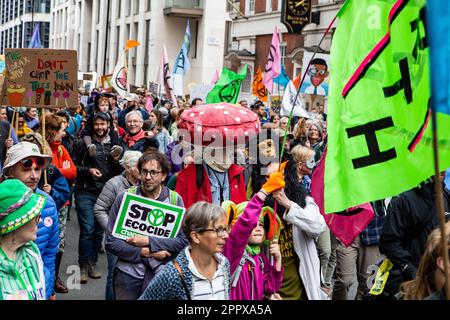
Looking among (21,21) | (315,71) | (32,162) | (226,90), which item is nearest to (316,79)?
(315,71)

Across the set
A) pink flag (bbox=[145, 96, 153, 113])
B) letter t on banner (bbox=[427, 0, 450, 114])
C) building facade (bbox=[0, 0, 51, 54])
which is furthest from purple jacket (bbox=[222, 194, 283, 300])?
building facade (bbox=[0, 0, 51, 54])

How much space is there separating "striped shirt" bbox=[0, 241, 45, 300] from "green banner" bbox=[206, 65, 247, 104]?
340 inches

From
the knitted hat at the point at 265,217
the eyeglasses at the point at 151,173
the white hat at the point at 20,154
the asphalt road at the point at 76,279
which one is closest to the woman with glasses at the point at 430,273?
the knitted hat at the point at 265,217

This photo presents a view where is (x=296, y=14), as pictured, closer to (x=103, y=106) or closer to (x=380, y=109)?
(x=103, y=106)

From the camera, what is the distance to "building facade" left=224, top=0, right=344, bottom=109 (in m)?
32.2

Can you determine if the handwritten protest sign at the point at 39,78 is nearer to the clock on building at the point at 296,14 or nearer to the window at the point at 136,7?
the clock on building at the point at 296,14

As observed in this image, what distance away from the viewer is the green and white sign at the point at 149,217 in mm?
5250

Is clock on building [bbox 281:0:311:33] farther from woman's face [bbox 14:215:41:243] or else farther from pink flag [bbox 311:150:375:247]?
woman's face [bbox 14:215:41:243]

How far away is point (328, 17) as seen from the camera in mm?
31531

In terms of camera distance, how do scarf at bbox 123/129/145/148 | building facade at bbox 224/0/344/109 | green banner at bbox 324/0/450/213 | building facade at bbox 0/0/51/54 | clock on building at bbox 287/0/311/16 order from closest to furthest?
green banner at bbox 324/0/450/213 → scarf at bbox 123/129/145/148 → clock on building at bbox 287/0/311/16 → building facade at bbox 224/0/344/109 → building facade at bbox 0/0/51/54

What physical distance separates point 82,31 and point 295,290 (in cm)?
6680

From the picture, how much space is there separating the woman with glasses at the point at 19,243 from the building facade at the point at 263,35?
87.5ft

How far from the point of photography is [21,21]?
86.9 meters
